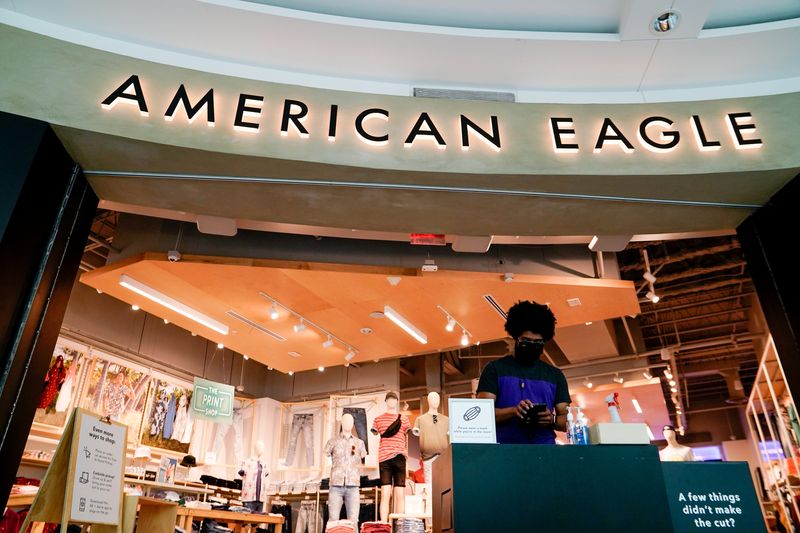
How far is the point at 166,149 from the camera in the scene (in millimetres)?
3338

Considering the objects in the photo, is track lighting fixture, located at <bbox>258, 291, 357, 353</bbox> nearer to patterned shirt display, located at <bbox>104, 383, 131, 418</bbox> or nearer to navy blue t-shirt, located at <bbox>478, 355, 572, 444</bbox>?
patterned shirt display, located at <bbox>104, 383, 131, 418</bbox>

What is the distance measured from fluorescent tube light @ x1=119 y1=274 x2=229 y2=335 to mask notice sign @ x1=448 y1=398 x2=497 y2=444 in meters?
5.66

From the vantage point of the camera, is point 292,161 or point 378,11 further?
point 378,11

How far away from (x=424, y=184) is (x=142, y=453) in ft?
19.4

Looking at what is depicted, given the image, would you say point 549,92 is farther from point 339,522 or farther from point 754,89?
point 339,522

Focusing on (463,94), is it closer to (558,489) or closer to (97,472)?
(558,489)

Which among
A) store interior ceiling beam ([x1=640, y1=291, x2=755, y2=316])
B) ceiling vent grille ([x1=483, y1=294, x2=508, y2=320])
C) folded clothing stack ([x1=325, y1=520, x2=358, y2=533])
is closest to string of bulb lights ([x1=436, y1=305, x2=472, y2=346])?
ceiling vent grille ([x1=483, y1=294, x2=508, y2=320])

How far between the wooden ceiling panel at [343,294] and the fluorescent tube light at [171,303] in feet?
0.24

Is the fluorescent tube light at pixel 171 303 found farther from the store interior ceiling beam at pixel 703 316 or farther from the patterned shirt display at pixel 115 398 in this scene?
the store interior ceiling beam at pixel 703 316

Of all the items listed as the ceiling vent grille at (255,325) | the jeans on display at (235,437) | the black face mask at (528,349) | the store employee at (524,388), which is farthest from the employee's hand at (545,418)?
the jeans on display at (235,437)

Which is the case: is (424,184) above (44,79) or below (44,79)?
below

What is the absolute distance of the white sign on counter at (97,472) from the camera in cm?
318

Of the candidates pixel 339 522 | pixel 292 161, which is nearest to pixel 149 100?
pixel 292 161

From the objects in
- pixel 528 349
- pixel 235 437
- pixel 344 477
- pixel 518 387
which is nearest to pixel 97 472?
pixel 518 387
